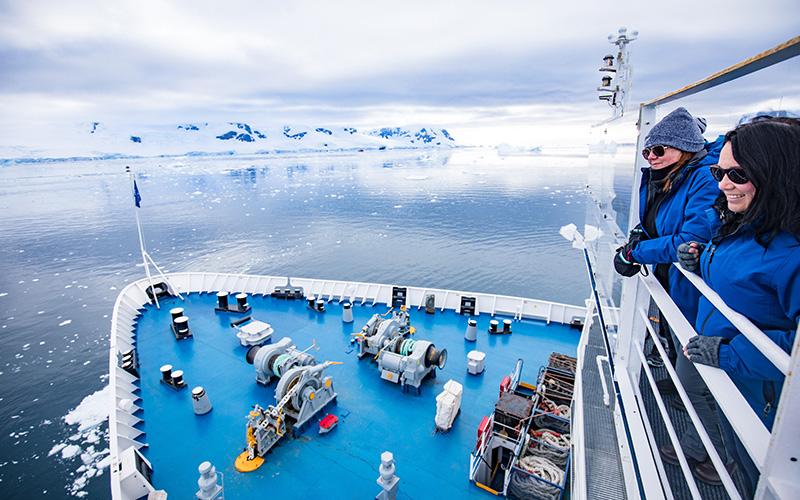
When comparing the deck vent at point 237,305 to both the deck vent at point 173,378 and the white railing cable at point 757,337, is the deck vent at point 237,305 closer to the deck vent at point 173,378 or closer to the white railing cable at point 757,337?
the deck vent at point 173,378

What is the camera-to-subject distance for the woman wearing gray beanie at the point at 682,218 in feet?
6.94

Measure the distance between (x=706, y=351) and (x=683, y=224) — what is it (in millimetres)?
929

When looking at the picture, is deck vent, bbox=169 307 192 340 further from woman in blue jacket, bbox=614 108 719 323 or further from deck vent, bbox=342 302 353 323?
woman in blue jacket, bbox=614 108 719 323

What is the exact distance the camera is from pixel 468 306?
11.1 meters

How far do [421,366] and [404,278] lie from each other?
12.6 metres

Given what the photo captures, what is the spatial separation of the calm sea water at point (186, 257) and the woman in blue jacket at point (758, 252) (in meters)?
11.4

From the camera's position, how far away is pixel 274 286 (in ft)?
43.3

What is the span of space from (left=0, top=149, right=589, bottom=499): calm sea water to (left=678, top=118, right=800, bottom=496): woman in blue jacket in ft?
37.3

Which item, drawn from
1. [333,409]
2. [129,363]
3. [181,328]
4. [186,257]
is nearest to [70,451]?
[129,363]

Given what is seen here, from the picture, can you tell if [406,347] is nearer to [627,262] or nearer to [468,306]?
[468,306]

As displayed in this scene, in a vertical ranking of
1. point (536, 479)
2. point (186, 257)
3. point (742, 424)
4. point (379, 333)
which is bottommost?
point (186, 257)

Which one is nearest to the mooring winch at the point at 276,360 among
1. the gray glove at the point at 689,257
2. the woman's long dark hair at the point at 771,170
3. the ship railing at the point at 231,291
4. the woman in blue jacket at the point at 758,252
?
the ship railing at the point at 231,291

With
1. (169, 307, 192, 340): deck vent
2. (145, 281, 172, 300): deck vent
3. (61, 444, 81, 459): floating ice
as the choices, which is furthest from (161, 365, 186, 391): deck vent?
(145, 281, 172, 300): deck vent

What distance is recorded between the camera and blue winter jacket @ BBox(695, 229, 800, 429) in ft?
4.38
